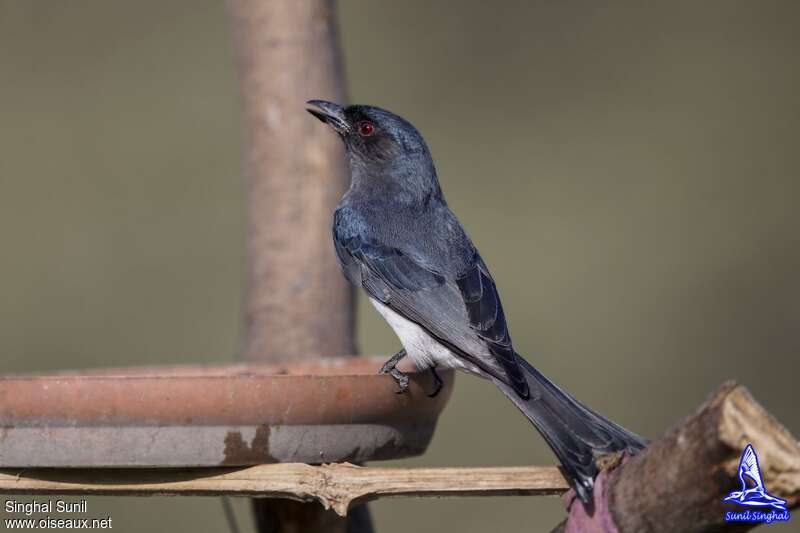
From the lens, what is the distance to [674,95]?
870 centimetres

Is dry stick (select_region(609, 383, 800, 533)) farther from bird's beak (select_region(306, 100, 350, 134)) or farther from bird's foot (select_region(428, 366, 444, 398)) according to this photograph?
bird's beak (select_region(306, 100, 350, 134))

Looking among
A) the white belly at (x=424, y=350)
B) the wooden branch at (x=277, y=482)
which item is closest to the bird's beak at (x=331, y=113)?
the white belly at (x=424, y=350)

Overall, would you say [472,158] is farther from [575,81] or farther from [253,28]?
[253,28]

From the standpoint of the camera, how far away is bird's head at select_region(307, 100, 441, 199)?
14.0 ft

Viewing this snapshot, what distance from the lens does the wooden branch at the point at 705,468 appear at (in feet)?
7.36

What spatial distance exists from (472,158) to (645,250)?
1.37 m

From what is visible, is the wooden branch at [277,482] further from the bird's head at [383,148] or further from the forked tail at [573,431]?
the bird's head at [383,148]

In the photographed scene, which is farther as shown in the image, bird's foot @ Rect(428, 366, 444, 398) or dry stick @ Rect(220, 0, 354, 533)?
dry stick @ Rect(220, 0, 354, 533)

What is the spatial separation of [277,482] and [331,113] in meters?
1.83

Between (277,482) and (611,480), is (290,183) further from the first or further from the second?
(611,480)

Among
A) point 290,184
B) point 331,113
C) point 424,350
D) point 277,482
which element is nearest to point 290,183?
→ point 290,184

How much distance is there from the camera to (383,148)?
171 inches

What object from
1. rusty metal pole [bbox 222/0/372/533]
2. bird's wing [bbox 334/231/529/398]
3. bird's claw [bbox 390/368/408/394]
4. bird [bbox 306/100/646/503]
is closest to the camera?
bird [bbox 306/100/646/503]

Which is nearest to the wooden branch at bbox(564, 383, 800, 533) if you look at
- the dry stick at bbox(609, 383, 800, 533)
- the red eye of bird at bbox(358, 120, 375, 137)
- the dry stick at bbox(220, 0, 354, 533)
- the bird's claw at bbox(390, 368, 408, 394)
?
the dry stick at bbox(609, 383, 800, 533)
